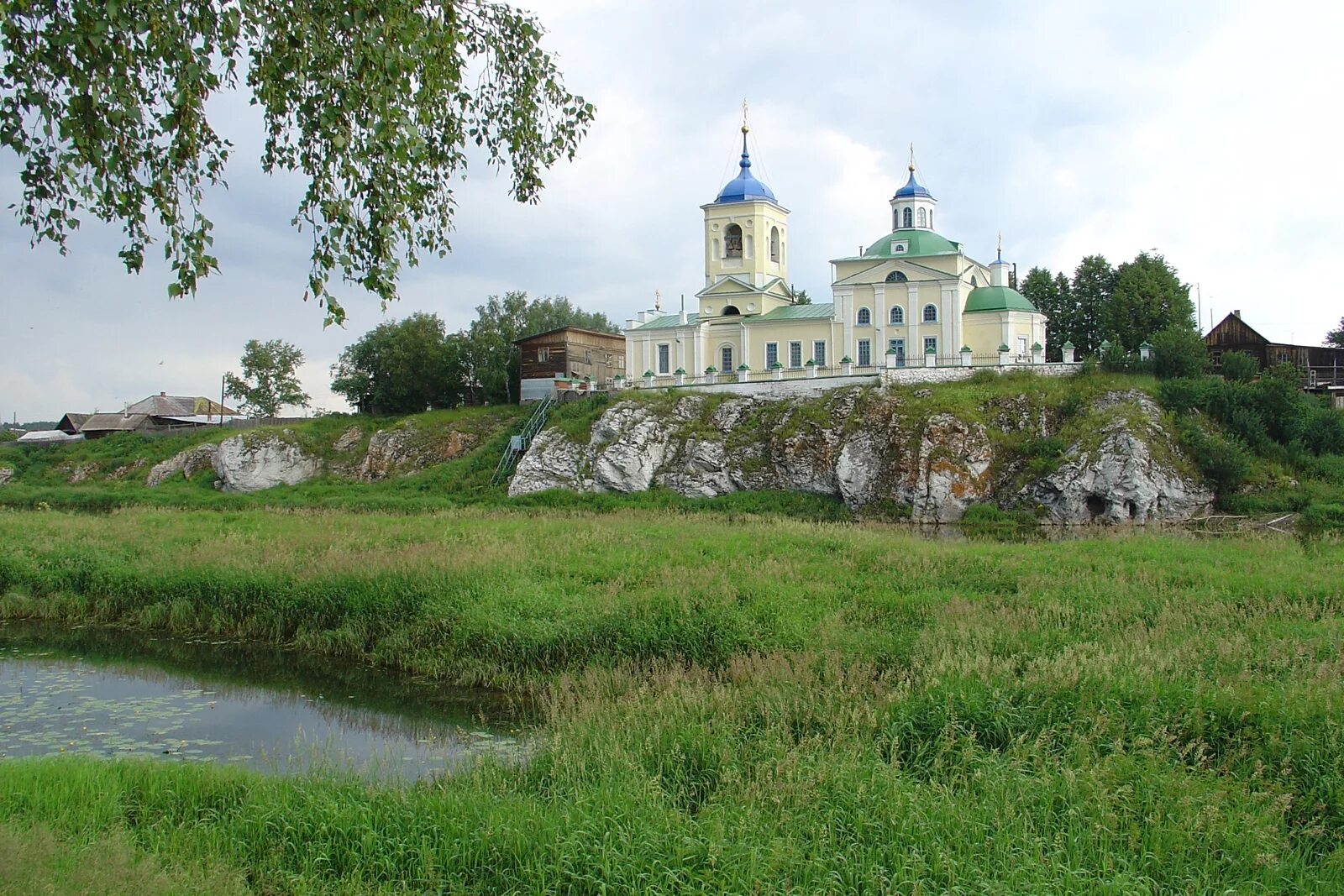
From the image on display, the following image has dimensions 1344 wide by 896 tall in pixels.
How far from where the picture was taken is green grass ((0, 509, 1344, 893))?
23.6 ft

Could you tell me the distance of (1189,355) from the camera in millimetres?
40250

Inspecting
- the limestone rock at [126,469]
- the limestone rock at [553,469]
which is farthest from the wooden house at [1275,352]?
the limestone rock at [126,469]

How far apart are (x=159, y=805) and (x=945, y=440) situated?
33.0 meters

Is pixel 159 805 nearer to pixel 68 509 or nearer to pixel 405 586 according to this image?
pixel 405 586

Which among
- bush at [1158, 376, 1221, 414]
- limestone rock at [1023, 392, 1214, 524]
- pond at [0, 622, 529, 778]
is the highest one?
bush at [1158, 376, 1221, 414]

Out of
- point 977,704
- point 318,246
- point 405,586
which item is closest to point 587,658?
point 405,586

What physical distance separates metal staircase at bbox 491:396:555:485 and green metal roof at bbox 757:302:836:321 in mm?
12097

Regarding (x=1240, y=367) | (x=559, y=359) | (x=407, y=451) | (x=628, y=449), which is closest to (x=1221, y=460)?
(x=1240, y=367)

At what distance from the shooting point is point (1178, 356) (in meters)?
40.4

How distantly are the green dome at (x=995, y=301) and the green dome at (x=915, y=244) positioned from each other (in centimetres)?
241

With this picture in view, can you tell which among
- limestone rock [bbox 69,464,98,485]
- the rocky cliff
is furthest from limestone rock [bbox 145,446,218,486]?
the rocky cliff

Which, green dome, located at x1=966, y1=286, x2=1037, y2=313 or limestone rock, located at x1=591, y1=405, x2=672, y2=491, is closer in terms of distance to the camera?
limestone rock, located at x1=591, y1=405, x2=672, y2=491

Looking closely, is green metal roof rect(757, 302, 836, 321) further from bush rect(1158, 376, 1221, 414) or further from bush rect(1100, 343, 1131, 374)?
bush rect(1158, 376, 1221, 414)

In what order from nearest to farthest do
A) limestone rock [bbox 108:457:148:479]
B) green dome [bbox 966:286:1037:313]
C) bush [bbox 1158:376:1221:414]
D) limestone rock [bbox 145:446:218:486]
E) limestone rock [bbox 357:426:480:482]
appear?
1. bush [bbox 1158:376:1221:414]
2. green dome [bbox 966:286:1037:313]
3. limestone rock [bbox 357:426:480:482]
4. limestone rock [bbox 145:446:218:486]
5. limestone rock [bbox 108:457:148:479]
